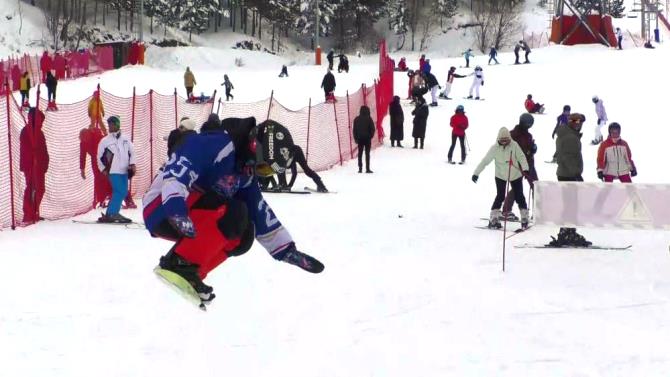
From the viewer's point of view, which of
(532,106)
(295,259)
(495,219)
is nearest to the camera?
(295,259)

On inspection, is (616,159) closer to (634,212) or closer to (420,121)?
(634,212)

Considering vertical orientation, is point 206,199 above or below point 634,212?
above

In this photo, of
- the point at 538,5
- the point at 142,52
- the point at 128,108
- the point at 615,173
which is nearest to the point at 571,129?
the point at 615,173

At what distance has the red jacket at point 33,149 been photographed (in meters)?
12.8

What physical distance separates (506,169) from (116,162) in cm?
555

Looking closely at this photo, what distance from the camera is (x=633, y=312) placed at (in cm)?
843

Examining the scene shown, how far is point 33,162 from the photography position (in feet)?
42.3

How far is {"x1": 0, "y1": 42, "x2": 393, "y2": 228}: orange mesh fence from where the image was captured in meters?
13.0

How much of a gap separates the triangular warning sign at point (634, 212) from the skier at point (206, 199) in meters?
5.67

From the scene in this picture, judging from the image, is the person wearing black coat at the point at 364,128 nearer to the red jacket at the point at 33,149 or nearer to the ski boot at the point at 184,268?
the red jacket at the point at 33,149

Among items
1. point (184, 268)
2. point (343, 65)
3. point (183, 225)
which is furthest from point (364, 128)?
point (343, 65)

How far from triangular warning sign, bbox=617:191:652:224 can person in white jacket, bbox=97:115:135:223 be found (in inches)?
266

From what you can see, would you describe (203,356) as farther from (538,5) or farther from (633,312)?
(538,5)

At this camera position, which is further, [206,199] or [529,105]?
[529,105]
